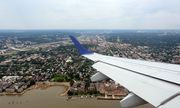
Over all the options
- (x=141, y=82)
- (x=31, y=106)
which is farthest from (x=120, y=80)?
(x=31, y=106)

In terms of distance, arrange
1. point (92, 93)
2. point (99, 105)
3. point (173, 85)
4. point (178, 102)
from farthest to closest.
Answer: point (92, 93) < point (99, 105) < point (173, 85) < point (178, 102)

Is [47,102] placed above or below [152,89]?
below

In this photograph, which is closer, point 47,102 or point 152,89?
point 152,89

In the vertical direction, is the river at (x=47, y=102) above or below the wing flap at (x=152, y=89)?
below

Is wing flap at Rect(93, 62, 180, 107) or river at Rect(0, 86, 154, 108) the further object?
river at Rect(0, 86, 154, 108)

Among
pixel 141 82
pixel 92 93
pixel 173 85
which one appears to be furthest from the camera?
pixel 92 93

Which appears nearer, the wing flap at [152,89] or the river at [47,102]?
the wing flap at [152,89]

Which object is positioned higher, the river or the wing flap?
the wing flap

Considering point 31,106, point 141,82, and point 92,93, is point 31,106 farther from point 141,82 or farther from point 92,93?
point 141,82
